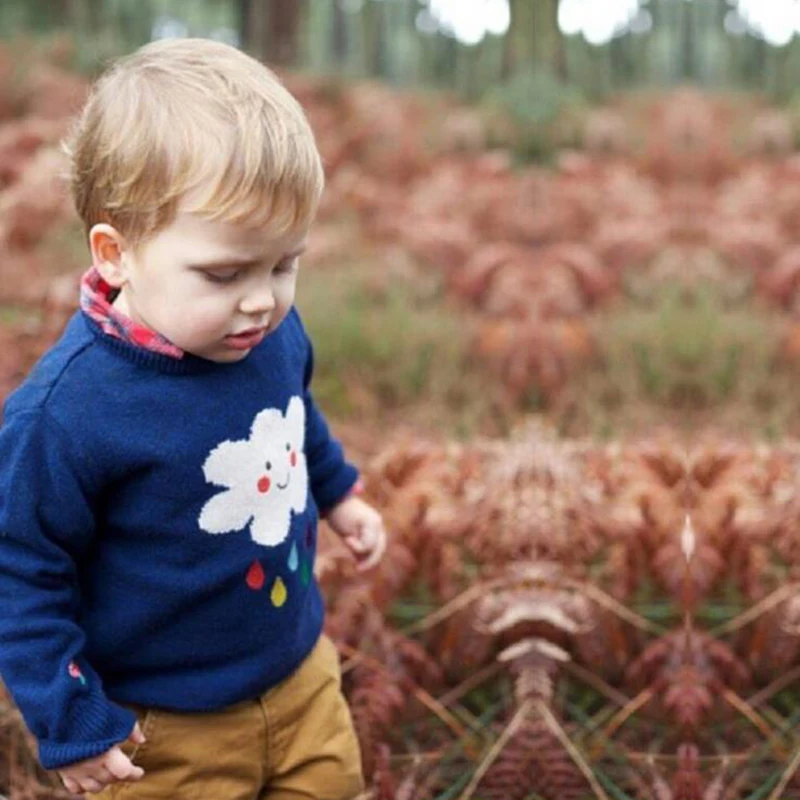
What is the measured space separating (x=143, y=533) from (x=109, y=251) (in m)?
0.45

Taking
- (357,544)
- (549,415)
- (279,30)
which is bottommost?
(549,415)

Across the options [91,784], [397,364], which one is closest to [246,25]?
[397,364]

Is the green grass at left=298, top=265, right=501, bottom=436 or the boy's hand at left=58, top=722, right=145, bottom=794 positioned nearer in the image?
the boy's hand at left=58, top=722, right=145, bottom=794

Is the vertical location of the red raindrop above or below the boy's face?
below

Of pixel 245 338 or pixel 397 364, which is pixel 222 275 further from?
pixel 397 364

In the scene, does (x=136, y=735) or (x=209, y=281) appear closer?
(x=209, y=281)

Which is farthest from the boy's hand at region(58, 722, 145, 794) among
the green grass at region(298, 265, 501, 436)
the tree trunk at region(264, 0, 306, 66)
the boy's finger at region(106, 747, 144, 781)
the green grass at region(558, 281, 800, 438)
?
the tree trunk at region(264, 0, 306, 66)

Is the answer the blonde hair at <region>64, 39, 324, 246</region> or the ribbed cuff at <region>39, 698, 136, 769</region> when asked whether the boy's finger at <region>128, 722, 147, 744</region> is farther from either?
the blonde hair at <region>64, 39, 324, 246</region>

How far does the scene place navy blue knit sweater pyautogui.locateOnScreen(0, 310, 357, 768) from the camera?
202 centimetres

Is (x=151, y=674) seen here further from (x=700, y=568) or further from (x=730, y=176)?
(x=730, y=176)

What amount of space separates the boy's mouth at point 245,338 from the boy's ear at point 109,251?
7.5 inches

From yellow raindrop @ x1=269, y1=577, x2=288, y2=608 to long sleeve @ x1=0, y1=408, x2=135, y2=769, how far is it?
348 mm

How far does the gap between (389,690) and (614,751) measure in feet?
2.04

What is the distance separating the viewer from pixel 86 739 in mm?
2051
